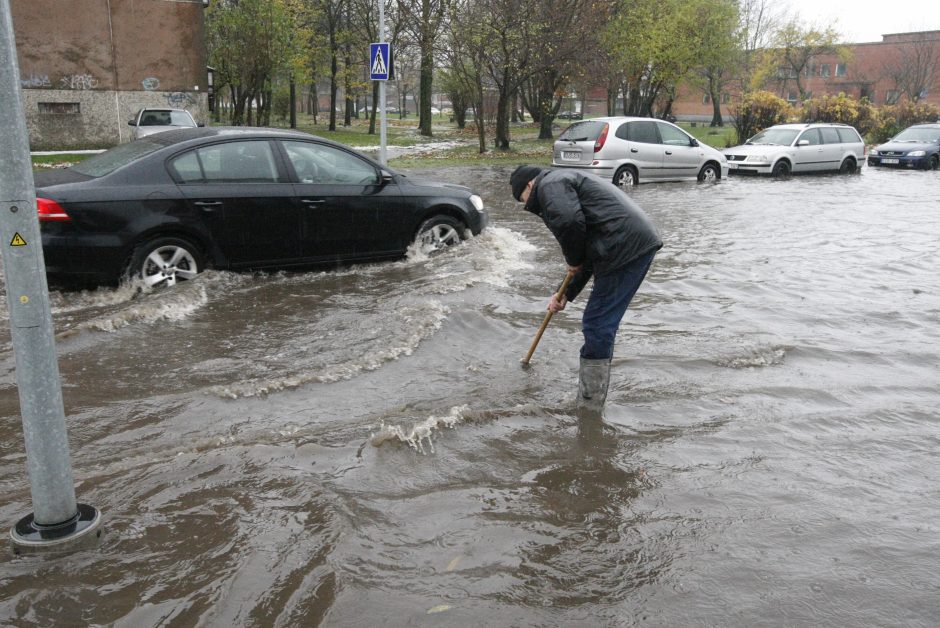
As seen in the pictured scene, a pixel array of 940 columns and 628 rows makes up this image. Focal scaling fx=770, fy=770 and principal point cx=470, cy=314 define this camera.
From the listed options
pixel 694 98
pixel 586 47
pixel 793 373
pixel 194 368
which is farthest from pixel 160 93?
pixel 694 98

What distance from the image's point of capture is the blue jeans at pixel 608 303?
462 centimetres

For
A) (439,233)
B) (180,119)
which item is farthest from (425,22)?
(439,233)

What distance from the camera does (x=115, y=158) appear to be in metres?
6.91

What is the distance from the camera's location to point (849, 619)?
295 cm

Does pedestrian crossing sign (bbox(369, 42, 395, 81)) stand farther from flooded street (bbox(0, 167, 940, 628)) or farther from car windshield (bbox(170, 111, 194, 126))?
car windshield (bbox(170, 111, 194, 126))

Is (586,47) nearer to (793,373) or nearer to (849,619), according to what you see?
(793,373)

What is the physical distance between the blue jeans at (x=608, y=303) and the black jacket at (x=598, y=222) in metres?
0.06

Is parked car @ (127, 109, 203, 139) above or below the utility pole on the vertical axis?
above

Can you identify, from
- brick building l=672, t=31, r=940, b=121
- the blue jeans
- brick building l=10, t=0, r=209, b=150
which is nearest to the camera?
the blue jeans

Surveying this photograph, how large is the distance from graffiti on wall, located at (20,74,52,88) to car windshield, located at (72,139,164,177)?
17.8 metres

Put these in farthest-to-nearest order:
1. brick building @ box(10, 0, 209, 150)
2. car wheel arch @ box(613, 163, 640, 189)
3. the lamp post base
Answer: brick building @ box(10, 0, 209, 150) → car wheel arch @ box(613, 163, 640, 189) → the lamp post base

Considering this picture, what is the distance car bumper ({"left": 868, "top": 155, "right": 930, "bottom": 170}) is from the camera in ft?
77.5

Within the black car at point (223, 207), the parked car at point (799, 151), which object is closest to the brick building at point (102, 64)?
the parked car at point (799, 151)

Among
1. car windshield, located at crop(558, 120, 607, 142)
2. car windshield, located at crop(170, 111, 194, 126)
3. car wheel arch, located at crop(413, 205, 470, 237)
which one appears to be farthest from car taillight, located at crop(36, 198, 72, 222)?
car windshield, located at crop(170, 111, 194, 126)
